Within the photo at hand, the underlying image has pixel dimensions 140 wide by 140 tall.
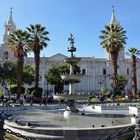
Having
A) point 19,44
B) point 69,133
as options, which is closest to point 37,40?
point 19,44

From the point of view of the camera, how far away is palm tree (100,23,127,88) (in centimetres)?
4394

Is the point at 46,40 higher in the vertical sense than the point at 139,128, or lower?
higher

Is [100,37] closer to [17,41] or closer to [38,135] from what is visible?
[17,41]

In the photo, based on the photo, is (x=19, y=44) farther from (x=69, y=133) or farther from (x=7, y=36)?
(x=7, y=36)

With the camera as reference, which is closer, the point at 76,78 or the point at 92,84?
the point at 76,78

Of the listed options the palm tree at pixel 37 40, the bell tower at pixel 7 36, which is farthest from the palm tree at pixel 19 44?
the bell tower at pixel 7 36

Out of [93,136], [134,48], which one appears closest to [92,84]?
[134,48]

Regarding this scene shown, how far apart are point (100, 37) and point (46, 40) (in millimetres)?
8205

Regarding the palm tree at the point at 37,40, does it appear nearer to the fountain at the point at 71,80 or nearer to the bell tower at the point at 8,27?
the fountain at the point at 71,80

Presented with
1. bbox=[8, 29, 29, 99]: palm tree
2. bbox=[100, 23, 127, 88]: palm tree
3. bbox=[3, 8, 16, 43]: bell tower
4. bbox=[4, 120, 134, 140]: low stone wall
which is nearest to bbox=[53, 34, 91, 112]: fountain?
bbox=[4, 120, 134, 140]: low stone wall

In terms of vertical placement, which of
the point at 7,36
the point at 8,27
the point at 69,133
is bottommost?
the point at 69,133

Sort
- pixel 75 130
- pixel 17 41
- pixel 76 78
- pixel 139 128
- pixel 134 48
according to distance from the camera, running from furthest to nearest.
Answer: pixel 134 48, pixel 17 41, pixel 76 78, pixel 75 130, pixel 139 128

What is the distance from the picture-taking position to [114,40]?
44.0 metres

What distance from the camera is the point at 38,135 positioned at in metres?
12.7
